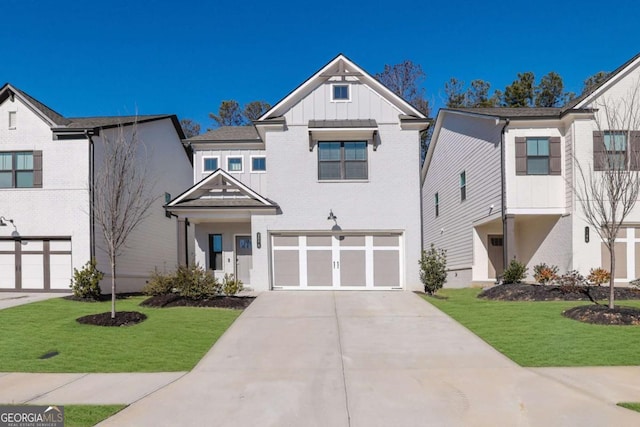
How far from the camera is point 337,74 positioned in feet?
55.1

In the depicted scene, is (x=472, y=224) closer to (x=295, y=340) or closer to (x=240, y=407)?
(x=295, y=340)

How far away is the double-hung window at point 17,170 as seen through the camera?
668 inches

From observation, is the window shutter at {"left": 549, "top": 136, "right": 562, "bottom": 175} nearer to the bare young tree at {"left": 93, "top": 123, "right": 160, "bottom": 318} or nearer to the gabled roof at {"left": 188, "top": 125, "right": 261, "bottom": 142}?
the gabled roof at {"left": 188, "top": 125, "right": 261, "bottom": 142}

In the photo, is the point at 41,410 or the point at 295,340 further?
the point at 295,340

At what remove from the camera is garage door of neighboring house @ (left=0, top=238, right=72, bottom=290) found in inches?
661

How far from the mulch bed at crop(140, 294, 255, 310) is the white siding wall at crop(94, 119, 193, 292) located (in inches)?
183

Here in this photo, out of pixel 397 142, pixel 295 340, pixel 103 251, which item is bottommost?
pixel 295 340

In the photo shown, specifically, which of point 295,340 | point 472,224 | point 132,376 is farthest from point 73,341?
point 472,224

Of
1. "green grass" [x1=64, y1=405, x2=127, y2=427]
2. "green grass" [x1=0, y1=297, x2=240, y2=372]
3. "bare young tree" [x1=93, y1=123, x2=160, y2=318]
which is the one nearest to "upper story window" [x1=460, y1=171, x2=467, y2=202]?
"green grass" [x1=0, y1=297, x2=240, y2=372]

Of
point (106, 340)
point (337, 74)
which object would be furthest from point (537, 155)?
point (106, 340)

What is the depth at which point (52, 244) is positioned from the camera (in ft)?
55.3

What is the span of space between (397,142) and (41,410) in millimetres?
13603

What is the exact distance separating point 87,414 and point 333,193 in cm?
1180

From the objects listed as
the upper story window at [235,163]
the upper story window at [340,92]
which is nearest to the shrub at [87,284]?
the upper story window at [235,163]
